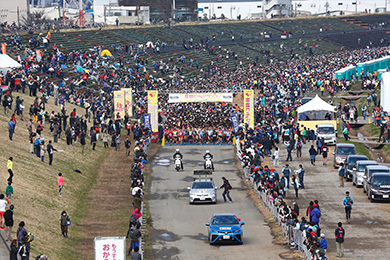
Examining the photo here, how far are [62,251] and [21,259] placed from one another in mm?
4939

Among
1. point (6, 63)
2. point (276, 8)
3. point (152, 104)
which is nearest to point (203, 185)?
point (152, 104)

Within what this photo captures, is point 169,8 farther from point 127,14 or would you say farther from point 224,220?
point 224,220

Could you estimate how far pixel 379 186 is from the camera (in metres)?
39.3

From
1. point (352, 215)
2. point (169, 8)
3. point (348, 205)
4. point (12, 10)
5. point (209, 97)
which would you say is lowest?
point (352, 215)

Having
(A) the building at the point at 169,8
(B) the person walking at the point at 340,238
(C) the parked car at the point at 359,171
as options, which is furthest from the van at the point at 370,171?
(A) the building at the point at 169,8

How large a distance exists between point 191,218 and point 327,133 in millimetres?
23169

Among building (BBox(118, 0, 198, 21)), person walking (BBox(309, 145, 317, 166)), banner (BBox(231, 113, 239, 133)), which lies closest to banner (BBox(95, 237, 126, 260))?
person walking (BBox(309, 145, 317, 166))

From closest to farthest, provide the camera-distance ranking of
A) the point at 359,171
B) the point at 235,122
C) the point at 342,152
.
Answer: the point at 359,171 → the point at 342,152 → the point at 235,122

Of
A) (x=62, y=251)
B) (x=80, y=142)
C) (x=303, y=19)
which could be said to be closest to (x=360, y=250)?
(x=62, y=251)

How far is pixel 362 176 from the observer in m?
43.3

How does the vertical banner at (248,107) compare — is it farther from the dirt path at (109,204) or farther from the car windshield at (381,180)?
the car windshield at (381,180)

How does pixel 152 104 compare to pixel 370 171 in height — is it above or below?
above

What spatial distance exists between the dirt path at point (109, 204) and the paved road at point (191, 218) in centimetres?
149

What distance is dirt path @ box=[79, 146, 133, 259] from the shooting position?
117ft
